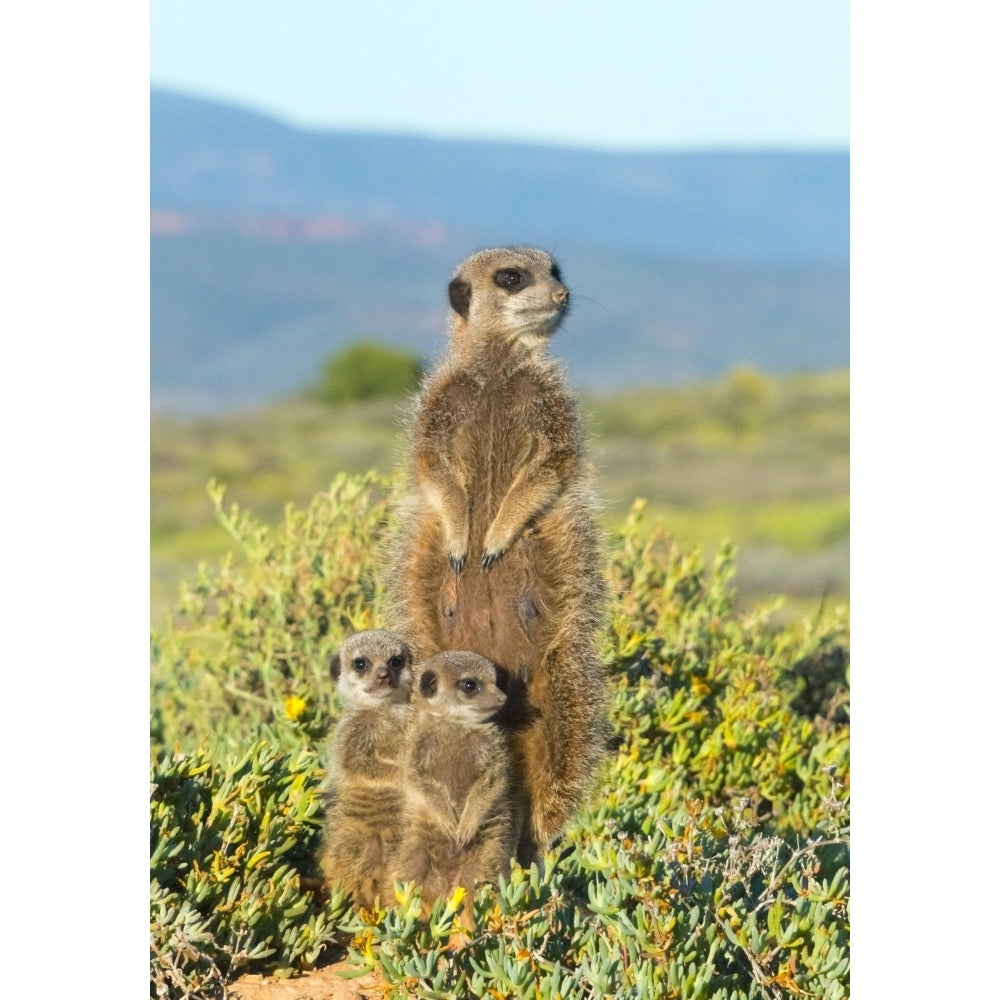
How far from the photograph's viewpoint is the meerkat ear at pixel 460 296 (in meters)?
4.98

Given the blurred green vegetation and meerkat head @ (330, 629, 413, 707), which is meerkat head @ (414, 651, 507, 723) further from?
the blurred green vegetation

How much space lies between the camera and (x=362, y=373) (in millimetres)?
49719

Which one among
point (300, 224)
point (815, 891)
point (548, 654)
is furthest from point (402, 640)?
point (300, 224)

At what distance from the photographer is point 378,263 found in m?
83.1

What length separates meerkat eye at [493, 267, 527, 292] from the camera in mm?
4875

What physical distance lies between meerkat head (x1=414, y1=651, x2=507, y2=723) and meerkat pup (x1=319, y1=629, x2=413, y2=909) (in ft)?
0.55

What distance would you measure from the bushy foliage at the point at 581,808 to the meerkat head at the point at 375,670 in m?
0.41

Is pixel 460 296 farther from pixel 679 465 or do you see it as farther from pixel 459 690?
pixel 679 465

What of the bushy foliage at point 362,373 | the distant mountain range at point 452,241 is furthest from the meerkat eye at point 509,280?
the distant mountain range at point 452,241

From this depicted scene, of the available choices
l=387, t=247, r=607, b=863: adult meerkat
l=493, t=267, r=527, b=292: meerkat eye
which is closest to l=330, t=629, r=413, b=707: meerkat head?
l=387, t=247, r=607, b=863: adult meerkat

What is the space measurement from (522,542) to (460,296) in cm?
86

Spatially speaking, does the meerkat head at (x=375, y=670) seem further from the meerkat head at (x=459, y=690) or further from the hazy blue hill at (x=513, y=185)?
the hazy blue hill at (x=513, y=185)

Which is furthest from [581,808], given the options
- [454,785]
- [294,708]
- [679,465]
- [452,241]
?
[452,241]

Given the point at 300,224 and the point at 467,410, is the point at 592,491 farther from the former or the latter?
the point at 300,224
